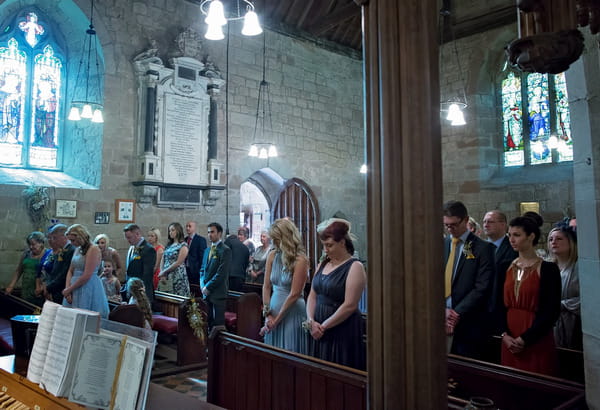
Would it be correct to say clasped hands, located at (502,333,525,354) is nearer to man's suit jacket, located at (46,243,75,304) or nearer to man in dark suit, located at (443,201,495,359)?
man in dark suit, located at (443,201,495,359)

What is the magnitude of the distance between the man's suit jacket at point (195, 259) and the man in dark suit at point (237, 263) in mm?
617

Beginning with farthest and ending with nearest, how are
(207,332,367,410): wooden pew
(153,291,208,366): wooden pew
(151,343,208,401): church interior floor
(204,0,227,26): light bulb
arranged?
(153,291,208,366): wooden pew < (151,343,208,401): church interior floor < (204,0,227,26): light bulb < (207,332,367,410): wooden pew

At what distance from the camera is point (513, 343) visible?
2518 millimetres

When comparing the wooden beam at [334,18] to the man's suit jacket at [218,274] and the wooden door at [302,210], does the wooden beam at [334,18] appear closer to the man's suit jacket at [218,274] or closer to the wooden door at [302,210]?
the wooden door at [302,210]

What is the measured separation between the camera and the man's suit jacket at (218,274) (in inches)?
199

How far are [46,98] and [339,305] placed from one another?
6.46m

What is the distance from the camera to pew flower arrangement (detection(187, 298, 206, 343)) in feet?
15.3

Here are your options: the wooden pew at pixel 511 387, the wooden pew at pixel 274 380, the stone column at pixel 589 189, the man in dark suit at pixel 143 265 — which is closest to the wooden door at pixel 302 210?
the man in dark suit at pixel 143 265

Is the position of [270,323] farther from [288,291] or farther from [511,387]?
[511,387]

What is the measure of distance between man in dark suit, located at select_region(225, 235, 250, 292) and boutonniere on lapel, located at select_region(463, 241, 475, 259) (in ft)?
12.4

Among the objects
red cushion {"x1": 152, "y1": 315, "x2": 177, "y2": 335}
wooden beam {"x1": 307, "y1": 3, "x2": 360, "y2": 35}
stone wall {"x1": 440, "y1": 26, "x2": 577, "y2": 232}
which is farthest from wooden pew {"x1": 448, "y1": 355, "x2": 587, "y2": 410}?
wooden beam {"x1": 307, "y1": 3, "x2": 360, "y2": 35}

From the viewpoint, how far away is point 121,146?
7.33m

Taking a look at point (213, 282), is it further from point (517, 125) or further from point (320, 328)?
point (517, 125)

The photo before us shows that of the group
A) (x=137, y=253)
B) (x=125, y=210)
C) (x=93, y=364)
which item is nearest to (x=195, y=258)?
(x=125, y=210)
